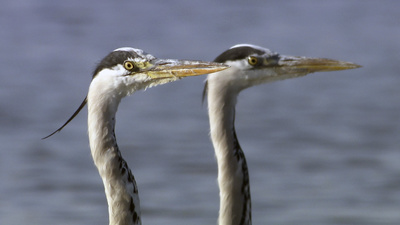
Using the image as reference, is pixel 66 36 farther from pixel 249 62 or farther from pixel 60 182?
pixel 249 62

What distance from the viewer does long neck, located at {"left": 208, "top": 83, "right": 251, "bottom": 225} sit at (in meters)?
7.24

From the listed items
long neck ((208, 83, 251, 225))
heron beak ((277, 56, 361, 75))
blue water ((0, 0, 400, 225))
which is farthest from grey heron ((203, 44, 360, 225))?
blue water ((0, 0, 400, 225))

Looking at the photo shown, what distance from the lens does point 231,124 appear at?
7.30m

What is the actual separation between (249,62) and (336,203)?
440cm

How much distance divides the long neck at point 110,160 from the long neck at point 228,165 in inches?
37.1

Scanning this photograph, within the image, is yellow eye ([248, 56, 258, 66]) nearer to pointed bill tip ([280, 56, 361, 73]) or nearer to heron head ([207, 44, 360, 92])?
heron head ([207, 44, 360, 92])

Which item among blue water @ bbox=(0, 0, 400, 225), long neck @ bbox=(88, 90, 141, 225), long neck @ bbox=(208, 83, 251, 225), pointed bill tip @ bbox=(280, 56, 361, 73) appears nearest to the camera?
long neck @ bbox=(88, 90, 141, 225)

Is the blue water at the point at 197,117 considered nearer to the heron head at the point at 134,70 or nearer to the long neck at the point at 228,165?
the long neck at the point at 228,165

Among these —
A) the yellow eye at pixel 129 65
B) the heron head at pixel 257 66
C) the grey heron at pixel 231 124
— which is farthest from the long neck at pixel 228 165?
the yellow eye at pixel 129 65

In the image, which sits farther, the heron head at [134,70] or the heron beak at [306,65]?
the heron beak at [306,65]

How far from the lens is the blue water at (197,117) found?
11453 millimetres

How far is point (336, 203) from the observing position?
11.5 meters

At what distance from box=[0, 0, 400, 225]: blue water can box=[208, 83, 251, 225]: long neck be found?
12.0 ft

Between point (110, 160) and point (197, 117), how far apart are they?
7684 millimetres
